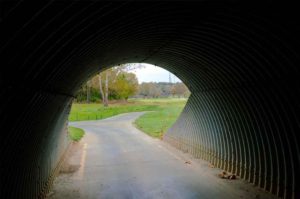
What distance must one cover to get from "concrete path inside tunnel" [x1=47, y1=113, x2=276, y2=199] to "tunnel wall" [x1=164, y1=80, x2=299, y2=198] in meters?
0.51

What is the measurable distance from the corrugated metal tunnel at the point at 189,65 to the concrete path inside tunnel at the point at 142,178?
Answer: 26.8 inches

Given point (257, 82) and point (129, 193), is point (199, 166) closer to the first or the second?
point (129, 193)

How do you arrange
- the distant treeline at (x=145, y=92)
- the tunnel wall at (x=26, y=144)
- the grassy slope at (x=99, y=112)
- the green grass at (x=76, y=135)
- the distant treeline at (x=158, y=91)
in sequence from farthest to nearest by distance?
the distant treeline at (x=158, y=91) < the distant treeline at (x=145, y=92) < the grassy slope at (x=99, y=112) < the green grass at (x=76, y=135) < the tunnel wall at (x=26, y=144)

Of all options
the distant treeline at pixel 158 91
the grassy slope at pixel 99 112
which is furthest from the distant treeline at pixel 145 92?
the grassy slope at pixel 99 112

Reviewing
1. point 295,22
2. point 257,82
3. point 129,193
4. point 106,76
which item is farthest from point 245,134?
point 106,76

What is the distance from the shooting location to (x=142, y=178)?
11.5 m

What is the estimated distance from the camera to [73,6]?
5312 mm

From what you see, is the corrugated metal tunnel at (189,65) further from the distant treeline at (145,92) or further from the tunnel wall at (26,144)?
the distant treeline at (145,92)

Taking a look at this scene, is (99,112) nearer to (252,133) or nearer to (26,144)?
(252,133)

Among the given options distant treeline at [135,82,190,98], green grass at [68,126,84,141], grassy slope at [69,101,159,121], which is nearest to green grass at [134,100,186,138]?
green grass at [68,126,84,141]

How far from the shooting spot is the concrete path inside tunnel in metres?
9.77

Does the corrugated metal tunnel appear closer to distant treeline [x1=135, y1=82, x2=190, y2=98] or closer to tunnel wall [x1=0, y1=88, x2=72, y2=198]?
tunnel wall [x1=0, y1=88, x2=72, y2=198]

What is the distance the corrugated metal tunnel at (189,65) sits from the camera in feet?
16.5

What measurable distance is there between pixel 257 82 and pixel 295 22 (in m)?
2.75
